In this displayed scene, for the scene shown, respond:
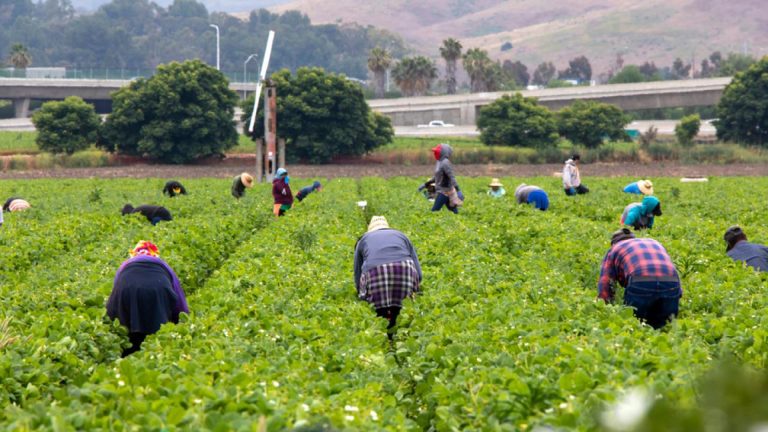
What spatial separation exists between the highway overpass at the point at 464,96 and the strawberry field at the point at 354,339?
82542mm

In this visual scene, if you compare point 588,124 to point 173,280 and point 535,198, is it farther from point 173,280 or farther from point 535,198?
point 173,280

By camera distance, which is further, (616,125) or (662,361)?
(616,125)

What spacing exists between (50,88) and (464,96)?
43.5 m

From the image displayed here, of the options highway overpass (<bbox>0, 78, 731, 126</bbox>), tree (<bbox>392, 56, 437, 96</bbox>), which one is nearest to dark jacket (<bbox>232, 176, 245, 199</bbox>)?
highway overpass (<bbox>0, 78, 731, 126</bbox>)

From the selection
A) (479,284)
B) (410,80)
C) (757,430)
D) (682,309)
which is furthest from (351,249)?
(410,80)

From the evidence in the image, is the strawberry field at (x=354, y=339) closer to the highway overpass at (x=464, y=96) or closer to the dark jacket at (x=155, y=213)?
the dark jacket at (x=155, y=213)

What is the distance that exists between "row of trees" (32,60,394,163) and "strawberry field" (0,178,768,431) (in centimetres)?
5377

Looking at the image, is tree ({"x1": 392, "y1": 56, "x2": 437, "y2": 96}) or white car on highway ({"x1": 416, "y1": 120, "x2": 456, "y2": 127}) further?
tree ({"x1": 392, "y1": 56, "x2": 437, "y2": 96})

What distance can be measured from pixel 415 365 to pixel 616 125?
253ft

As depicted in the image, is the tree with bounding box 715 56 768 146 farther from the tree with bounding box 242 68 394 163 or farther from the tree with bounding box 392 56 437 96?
the tree with bounding box 392 56 437 96

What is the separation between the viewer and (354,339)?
26.9 ft

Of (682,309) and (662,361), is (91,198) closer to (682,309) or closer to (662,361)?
(682,309)

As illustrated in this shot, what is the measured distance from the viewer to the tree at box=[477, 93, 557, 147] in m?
75.6

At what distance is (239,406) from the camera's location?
5.41 meters
